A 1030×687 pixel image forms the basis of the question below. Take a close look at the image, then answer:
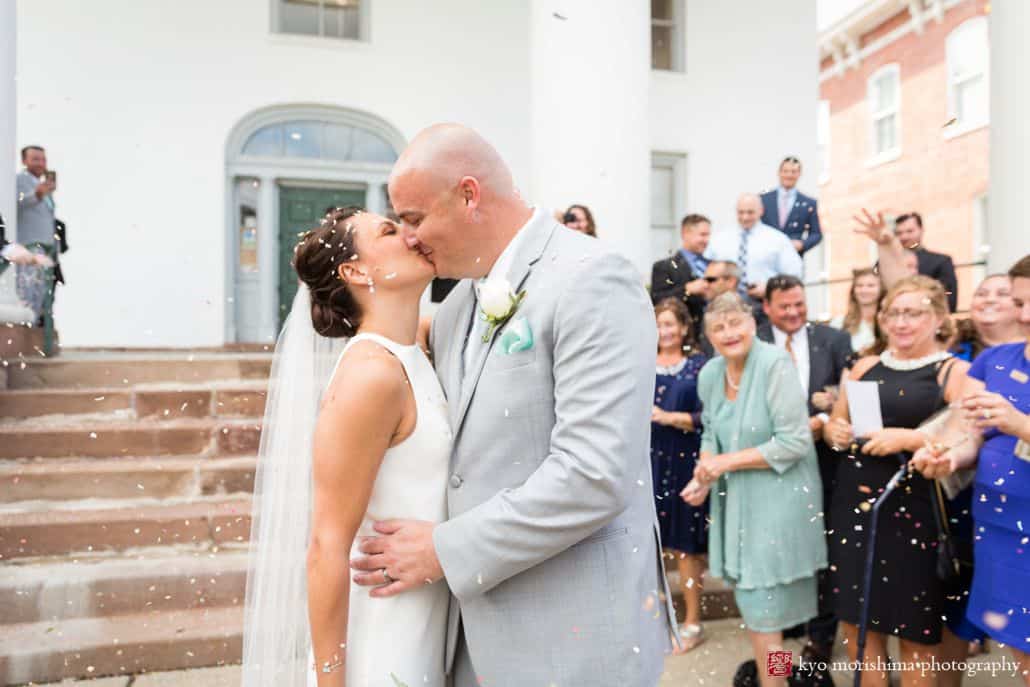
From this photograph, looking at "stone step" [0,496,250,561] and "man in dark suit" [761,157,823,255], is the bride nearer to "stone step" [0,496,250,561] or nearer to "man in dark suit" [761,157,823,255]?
"stone step" [0,496,250,561]

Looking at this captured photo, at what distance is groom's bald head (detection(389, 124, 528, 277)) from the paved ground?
10.5 ft

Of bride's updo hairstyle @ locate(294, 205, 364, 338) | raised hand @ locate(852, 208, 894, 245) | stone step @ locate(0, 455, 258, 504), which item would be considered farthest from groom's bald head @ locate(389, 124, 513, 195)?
stone step @ locate(0, 455, 258, 504)

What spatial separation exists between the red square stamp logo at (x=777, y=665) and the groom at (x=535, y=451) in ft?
7.53

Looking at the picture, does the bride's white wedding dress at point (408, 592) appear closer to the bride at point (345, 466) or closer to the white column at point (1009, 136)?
the bride at point (345, 466)

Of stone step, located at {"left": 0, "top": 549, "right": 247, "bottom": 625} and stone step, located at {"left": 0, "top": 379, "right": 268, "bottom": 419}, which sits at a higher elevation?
stone step, located at {"left": 0, "top": 379, "right": 268, "bottom": 419}

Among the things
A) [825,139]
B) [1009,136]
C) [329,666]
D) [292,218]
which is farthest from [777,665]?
[825,139]

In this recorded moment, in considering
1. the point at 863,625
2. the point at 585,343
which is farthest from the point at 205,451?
the point at 585,343

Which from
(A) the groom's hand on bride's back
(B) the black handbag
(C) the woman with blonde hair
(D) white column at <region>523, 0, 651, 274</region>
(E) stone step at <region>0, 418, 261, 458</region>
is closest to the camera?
(A) the groom's hand on bride's back

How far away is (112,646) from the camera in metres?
4.32

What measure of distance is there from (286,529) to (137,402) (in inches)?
188

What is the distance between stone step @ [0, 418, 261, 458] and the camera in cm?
573

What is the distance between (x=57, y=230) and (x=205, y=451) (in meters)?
4.80

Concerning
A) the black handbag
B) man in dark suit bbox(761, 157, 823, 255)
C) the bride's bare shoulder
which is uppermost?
man in dark suit bbox(761, 157, 823, 255)

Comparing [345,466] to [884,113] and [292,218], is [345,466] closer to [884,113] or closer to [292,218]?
[292,218]
